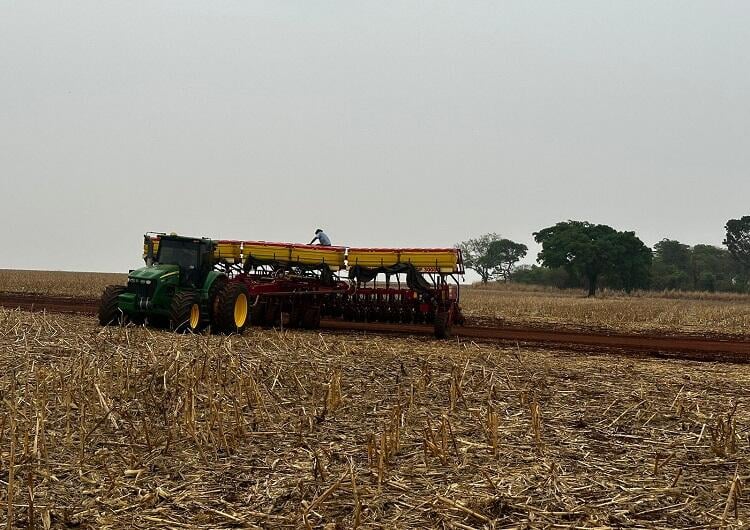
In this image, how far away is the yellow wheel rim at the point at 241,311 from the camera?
52.5 ft

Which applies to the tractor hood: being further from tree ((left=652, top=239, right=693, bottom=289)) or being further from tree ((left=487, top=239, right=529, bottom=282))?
tree ((left=487, top=239, right=529, bottom=282))

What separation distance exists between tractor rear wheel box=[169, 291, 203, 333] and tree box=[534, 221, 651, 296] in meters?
52.2

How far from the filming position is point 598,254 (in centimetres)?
6281

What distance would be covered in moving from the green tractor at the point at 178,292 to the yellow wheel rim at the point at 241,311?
21mm

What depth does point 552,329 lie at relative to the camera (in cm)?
2248

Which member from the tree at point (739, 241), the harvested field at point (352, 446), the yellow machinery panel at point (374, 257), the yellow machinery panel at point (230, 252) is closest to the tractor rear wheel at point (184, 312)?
the harvested field at point (352, 446)

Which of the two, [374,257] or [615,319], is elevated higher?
[374,257]

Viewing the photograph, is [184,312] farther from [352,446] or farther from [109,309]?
[352,446]

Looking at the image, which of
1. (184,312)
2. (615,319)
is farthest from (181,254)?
(615,319)

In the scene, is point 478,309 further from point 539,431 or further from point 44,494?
point 44,494

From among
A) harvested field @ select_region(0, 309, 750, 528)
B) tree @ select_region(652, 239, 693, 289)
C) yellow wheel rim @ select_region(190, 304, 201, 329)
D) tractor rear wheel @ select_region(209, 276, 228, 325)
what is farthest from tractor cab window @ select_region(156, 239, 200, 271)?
tree @ select_region(652, 239, 693, 289)

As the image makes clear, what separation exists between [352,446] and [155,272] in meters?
9.73

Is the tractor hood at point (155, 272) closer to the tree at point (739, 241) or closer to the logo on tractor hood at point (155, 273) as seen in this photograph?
the logo on tractor hood at point (155, 273)

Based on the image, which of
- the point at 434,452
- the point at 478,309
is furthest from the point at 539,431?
the point at 478,309
